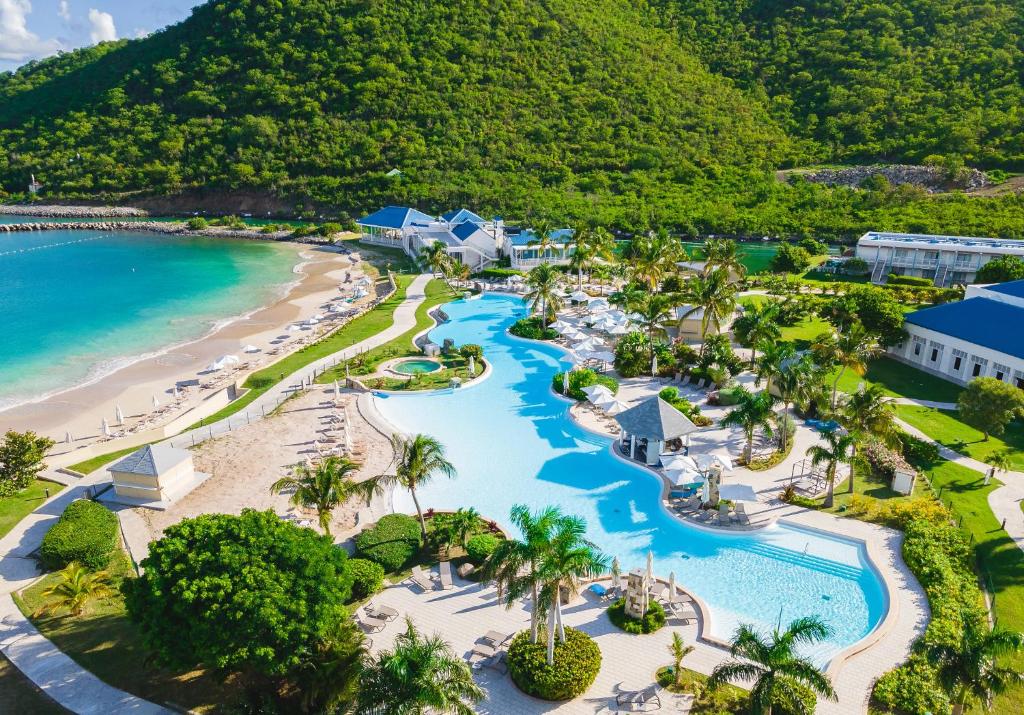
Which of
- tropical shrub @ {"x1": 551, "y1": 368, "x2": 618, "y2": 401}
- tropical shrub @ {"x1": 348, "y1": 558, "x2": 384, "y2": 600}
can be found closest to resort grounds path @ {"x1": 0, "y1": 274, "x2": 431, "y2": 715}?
tropical shrub @ {"x1": 348, "y1": 558, "x2": 384, "y2": 600}

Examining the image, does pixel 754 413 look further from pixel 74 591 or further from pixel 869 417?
pixel 74 591

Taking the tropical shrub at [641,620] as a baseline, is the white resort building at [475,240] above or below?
above

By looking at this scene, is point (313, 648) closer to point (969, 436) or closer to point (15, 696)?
point (15, 696)

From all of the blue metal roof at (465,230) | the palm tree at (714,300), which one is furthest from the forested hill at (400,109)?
the palm tree at (714,300)

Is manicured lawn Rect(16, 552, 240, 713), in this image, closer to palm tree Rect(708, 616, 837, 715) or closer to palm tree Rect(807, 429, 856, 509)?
palm tree Rect(708, 616, 837, 715)

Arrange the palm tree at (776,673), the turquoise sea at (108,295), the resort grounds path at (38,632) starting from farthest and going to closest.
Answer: the turquoise sea at (108,295) < the resort grounds path at (38,632) < the palm tree at (776,673)

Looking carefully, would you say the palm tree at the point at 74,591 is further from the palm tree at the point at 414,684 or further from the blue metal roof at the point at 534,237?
the blue metal roof at the point at 534,237
